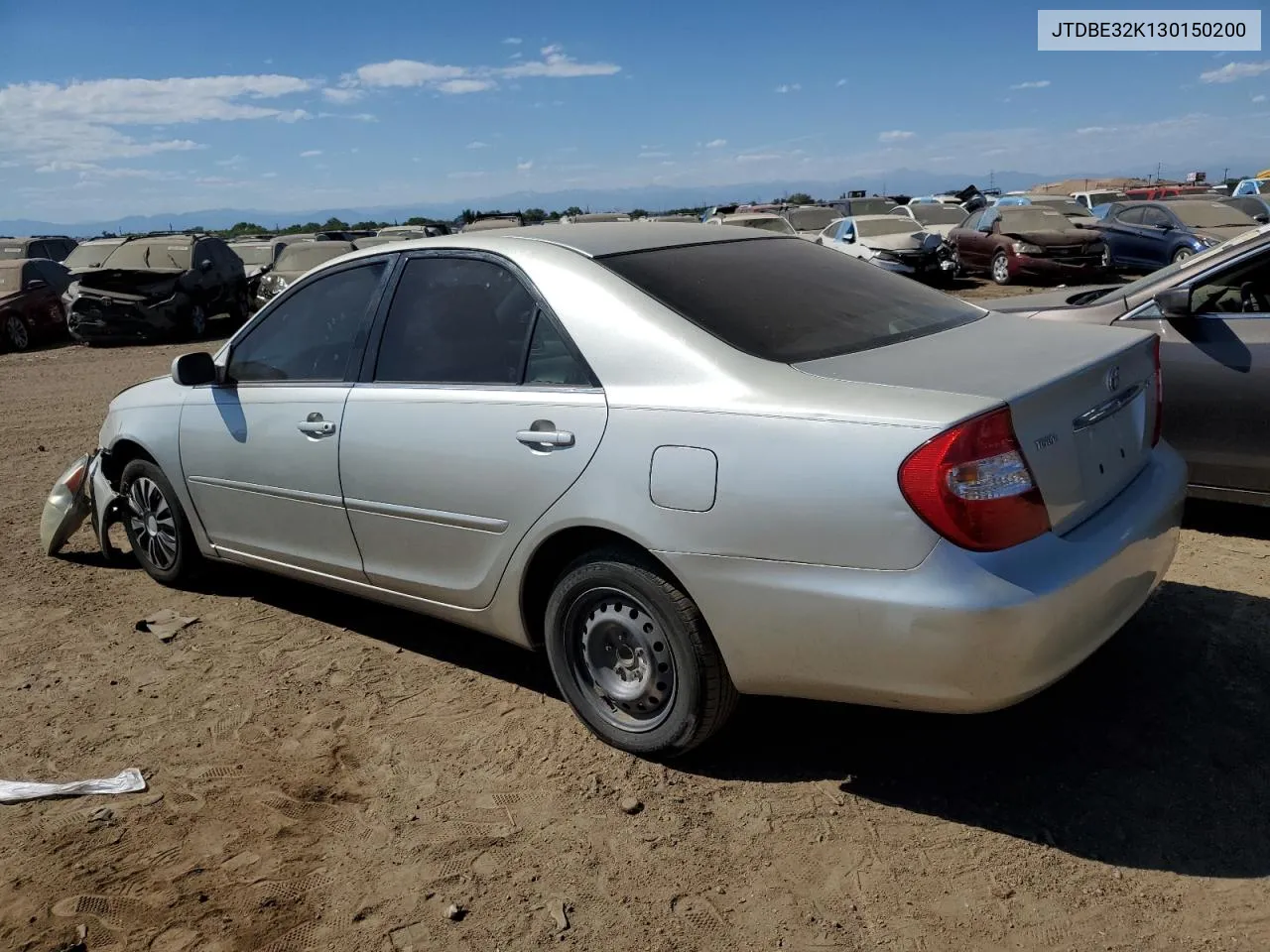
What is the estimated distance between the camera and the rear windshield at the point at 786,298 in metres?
3.29

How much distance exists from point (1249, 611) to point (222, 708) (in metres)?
4.13

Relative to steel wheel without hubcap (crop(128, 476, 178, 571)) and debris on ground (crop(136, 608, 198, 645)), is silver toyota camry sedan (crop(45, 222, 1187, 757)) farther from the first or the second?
steel wheel without hubcap (crop(128, 476, 178, 571))

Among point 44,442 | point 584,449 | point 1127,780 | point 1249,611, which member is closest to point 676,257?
point 584,449

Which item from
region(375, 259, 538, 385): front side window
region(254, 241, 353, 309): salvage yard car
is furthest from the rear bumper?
region(254, 241, 353, 309): salvage yard car

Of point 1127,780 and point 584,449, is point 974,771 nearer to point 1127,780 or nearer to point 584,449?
point 1127,780

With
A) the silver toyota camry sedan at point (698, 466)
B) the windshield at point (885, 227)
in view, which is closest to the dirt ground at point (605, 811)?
the silver toyota camry sedan at point (698, 466)

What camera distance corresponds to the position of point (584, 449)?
10.7ft

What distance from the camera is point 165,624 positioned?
5.01 m

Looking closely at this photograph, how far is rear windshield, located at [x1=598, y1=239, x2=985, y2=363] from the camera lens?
329 centimetres

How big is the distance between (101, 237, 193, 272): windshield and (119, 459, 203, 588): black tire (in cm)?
1405

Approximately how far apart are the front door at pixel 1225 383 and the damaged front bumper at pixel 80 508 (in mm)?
5441

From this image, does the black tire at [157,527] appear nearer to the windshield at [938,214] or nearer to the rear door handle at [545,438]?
the rear door handle at [545,438]

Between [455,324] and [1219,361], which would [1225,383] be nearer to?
[1219,361]

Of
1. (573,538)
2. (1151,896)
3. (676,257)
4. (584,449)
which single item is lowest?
(1151,896)
